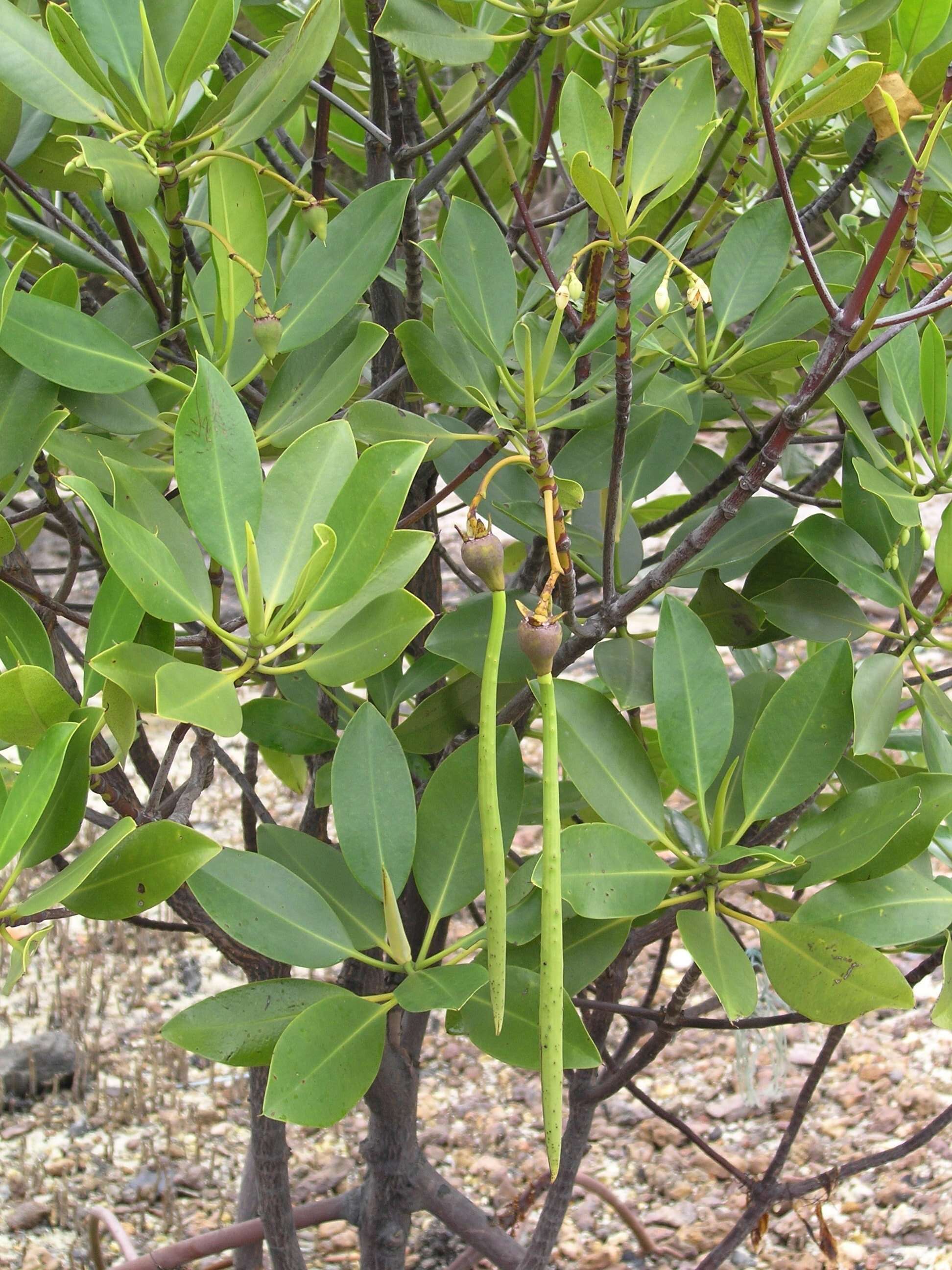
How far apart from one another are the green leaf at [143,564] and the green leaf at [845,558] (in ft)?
1.27

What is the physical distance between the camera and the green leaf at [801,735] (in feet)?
2.27

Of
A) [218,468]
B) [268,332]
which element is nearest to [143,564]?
[218,468]

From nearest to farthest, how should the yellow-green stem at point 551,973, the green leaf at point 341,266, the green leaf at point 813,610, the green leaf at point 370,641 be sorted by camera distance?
1. the yellow-green stem at point 551,973
2. the green leaf at point 370,641
3. the green leaf at point 341,266
4. the green leaf at point 813,610

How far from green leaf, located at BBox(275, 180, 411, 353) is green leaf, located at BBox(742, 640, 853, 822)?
1.13 feet

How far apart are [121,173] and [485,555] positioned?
0.27 meters

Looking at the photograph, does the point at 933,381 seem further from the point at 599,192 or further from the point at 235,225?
the point at 235,225

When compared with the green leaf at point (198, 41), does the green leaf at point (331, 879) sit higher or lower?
lower

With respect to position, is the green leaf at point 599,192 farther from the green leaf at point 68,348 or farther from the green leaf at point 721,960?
the green leaf at point 721,960

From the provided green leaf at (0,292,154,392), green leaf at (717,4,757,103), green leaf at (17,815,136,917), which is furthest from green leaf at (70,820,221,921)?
green leaf at (717,4,757,103)

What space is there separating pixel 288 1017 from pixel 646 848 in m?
Answer: 0.22

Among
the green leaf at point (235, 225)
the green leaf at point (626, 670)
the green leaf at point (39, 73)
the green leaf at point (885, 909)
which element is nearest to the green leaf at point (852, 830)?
the green leaf at point (885, 909)

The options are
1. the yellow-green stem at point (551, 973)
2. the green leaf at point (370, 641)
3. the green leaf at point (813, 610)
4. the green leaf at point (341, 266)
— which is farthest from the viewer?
the green leaf at point (813, 610)

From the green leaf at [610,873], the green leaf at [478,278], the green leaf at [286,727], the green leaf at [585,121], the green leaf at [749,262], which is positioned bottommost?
the green leaf at [610,873]

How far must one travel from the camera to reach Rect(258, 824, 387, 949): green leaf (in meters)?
0.74
